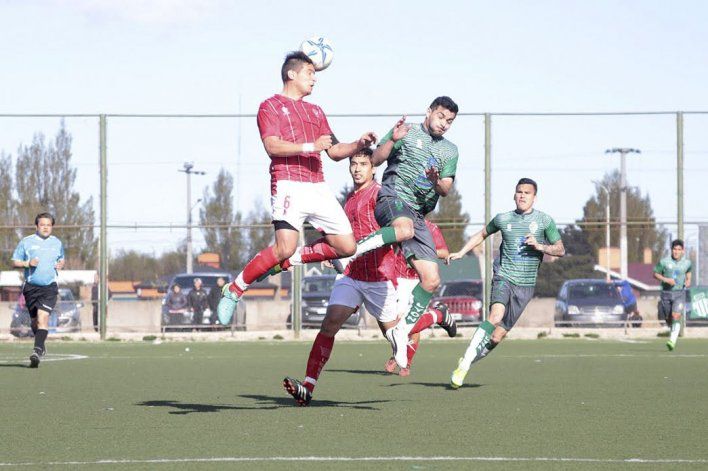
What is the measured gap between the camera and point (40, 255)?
579 inches

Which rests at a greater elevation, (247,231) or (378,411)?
(247,231)

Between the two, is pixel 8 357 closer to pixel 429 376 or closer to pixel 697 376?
pixel 429 376

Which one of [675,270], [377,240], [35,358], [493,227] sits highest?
[493,227]

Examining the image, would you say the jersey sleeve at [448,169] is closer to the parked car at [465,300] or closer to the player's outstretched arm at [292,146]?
the player's outstretched arm at [292,146]

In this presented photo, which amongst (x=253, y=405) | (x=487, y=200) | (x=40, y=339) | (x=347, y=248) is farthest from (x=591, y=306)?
(x=347, y=248)

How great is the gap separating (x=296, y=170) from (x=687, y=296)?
1825cm

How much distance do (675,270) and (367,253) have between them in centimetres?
1096

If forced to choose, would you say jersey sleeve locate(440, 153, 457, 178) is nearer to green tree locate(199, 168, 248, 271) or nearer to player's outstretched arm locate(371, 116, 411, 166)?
player's outstretched arm locate(371, 116, 411, 166)

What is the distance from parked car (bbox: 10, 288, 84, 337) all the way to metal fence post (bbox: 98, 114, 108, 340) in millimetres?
687

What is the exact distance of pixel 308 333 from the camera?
23.6m

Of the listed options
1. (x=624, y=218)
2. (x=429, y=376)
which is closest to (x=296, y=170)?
(x=429, y=376)

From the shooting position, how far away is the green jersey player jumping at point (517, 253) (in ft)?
36.7

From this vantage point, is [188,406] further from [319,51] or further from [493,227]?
[493,227]

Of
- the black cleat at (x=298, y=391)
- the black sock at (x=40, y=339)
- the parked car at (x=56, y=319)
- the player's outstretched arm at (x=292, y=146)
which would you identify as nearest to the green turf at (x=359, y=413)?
the black cleat at (x=298, y=391)
